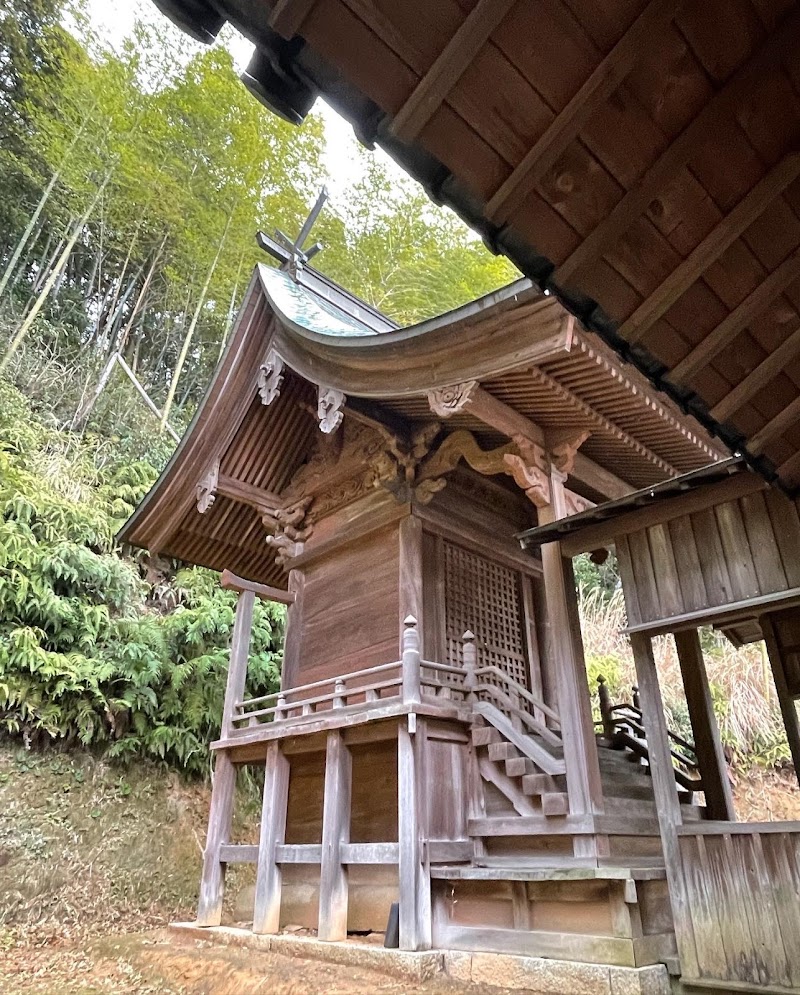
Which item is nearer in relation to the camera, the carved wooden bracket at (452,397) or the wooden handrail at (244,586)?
the carved wooden bracket at (452,397)

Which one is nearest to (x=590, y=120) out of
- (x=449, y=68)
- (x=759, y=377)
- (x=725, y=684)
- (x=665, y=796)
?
(x=449, y=68)

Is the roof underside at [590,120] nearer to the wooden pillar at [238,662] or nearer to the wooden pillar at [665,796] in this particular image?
the wooden pillar at [665,796]

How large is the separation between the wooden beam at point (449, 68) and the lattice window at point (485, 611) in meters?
6.18

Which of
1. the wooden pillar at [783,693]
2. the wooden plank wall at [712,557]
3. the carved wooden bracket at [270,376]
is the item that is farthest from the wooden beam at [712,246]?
the carved wooden bracket at [270,376]

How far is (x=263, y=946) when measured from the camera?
5.82m

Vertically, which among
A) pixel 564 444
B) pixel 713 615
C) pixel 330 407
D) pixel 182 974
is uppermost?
pixel 330 407

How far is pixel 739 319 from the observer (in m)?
2.12

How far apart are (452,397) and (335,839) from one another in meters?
4.02

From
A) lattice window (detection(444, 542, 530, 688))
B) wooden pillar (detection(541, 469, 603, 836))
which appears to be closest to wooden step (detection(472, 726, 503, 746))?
wooden pillar (detection(541, 469, 603, 836))

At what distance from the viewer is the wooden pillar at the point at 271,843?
6109 mm

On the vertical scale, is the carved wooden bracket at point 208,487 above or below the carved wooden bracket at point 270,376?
below

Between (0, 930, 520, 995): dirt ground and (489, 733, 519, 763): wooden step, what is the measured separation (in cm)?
165

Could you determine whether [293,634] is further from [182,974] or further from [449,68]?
[449,68]

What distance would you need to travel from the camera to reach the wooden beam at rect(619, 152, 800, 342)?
1.70m
